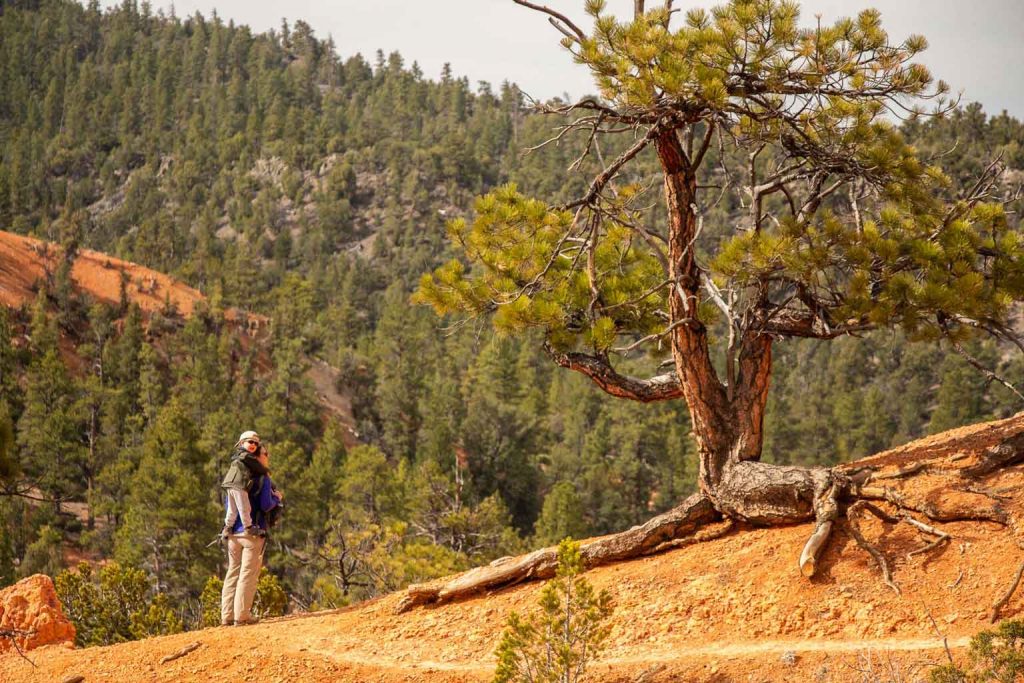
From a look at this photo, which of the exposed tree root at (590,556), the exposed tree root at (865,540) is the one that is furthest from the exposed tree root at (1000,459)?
the exposed tree root at (590,556)

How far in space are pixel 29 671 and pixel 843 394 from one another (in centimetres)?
4948

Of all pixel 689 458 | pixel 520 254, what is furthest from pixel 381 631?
Answer: pixel 689 458

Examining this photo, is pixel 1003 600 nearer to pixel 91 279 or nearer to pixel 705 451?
pixel 705 451

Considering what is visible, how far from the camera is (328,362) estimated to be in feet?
199

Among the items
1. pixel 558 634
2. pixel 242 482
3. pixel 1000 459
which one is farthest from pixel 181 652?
pixel 1000 459

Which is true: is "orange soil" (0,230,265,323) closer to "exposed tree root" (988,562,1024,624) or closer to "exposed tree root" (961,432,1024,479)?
"exposed tree root" (961,432,1024,479)

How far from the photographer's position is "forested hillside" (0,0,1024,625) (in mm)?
31328

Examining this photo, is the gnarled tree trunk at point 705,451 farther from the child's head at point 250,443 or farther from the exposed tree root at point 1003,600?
the child's head at point 250,443

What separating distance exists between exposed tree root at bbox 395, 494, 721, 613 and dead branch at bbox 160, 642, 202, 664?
161 centimetres

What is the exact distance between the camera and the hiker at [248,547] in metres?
7.95

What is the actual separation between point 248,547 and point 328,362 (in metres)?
53.6

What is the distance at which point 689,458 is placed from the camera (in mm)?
44875

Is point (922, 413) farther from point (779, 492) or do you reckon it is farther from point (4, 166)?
point (4, 166)

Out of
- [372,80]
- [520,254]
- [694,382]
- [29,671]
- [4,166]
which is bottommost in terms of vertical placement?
[29,671]
